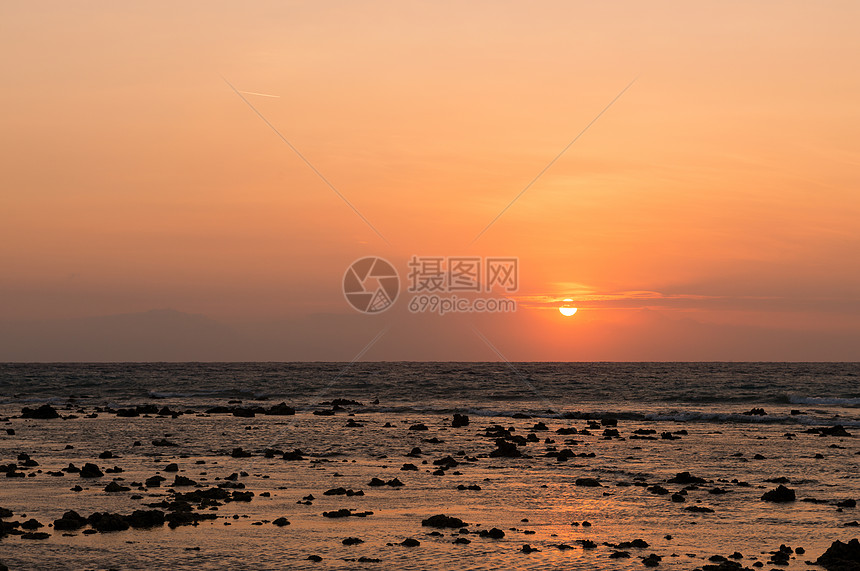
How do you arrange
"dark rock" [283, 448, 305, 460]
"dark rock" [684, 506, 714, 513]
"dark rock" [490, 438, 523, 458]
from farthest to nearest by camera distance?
"dark rock" [490, 438, 523, 458] < "dark rock" [283, 448, 305, 460] < "dark rock" [684, 506, 714, 513]

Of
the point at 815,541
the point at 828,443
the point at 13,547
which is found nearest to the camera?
the point at 13,547

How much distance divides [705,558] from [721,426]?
39498 millimetres

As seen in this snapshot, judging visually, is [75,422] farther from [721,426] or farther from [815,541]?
[815,541]

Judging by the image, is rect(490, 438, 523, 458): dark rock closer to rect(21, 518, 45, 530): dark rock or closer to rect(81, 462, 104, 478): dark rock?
rect(81, 462, 104, 478): dark rock

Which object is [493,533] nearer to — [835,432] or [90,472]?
[90,472]

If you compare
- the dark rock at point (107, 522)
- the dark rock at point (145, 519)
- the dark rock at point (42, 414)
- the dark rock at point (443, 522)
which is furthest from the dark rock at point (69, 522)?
the dark rock at point (42, 414)

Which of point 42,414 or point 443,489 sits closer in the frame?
point 443,489

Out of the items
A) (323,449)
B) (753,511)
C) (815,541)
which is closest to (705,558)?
(815,541)

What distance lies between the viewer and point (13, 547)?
59.1 ft

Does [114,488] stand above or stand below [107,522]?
below

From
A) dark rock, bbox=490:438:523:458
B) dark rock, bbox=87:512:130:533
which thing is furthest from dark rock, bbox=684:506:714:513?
dark rock, bbox=87:512:130:533

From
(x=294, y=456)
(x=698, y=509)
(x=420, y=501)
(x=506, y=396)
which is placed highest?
(x=698, y=509)

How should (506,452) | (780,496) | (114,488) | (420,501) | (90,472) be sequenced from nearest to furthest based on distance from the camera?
(420,501) → (780,496) → (114,488) → (90,472) → (506,452)

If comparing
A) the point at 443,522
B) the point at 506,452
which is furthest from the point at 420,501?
the point at 506,452
